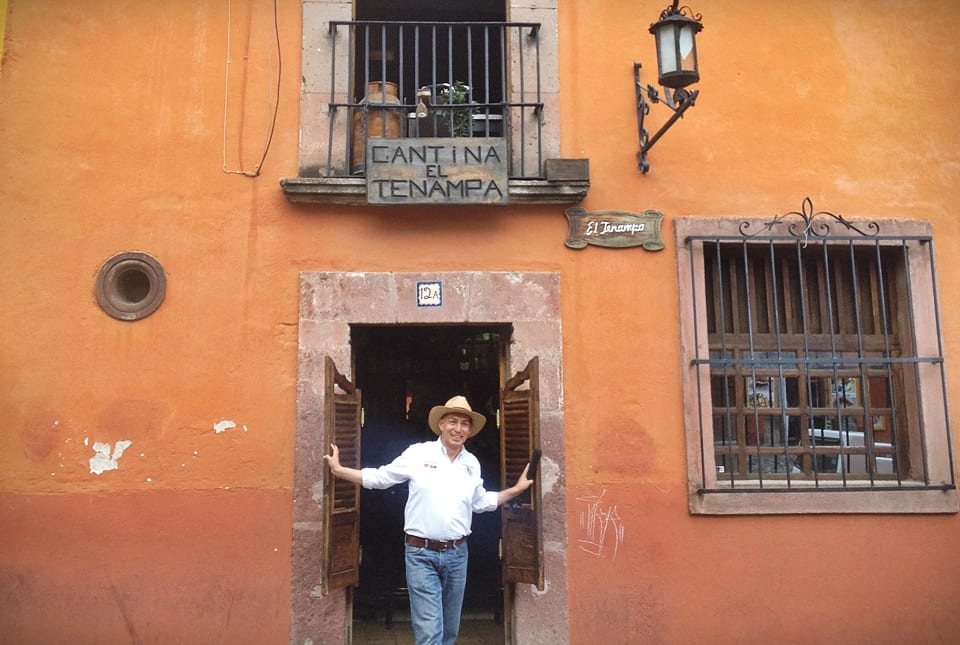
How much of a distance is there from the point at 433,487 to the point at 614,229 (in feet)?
7.11

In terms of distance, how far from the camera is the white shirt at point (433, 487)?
430 centimetres

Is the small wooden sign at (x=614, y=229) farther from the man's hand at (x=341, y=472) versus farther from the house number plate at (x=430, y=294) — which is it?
the man's hand at (x=341, y=472)

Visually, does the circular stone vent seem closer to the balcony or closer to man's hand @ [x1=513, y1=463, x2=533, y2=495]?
the balcony

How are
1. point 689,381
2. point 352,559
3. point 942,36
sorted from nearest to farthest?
1. point 352,559
2. point 689,381
3. point 942,36

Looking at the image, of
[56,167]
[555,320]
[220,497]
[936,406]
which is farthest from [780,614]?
[56,167]

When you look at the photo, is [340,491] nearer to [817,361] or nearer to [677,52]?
[817,361]

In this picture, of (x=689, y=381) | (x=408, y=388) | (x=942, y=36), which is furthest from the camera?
(x=408, y=388)

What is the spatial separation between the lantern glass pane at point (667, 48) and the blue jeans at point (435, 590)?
311 centimetres

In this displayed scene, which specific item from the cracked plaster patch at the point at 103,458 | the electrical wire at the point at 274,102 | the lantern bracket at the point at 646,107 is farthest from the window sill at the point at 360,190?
the cracked plaster patch at the point at 103,458

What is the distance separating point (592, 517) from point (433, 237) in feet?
7.01

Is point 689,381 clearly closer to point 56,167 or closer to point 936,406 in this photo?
point 936,406

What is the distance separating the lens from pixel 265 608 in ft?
16.1

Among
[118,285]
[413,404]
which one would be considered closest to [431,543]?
[118,285]

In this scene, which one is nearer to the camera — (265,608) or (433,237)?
(265,608)
